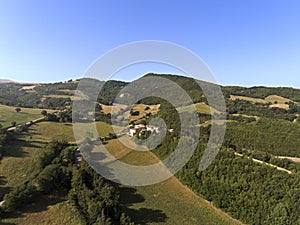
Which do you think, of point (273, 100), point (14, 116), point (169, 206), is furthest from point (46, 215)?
point (273, 100)

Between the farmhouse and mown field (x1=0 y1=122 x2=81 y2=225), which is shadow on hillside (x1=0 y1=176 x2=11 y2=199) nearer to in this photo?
mown field (x1=0 y1=122 x2=81 y2=225)

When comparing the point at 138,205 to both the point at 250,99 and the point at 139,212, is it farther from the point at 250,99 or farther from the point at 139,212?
the point at 250,99

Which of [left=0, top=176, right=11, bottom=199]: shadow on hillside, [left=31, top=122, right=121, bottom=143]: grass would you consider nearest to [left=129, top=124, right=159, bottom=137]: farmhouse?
[left=31, top=122, right=121, bottom=143]: grass

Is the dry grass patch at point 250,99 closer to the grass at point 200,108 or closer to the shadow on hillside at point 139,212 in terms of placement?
the grass at point 200,108

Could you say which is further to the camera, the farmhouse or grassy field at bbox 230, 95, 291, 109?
grassy field at bbox 230, 95, 291, 109

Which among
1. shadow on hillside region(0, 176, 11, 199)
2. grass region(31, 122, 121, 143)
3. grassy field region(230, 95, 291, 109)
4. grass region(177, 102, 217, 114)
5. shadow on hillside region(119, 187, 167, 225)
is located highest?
grassy field region(230, 95, 291, 109)

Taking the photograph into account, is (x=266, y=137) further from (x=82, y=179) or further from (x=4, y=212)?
(x=4, y=212)

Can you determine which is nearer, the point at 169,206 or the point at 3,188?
the point at 169,206

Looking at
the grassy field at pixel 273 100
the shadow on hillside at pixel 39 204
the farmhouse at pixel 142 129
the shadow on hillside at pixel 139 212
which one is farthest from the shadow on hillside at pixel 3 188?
the grassy field at pixel 273 100
